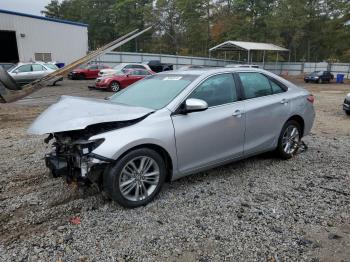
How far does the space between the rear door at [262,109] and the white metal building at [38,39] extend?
89.9ft

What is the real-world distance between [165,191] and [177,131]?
2.80 ft

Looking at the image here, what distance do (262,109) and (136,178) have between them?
2262mm

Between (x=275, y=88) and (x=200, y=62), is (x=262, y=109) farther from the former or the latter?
(x=200, y=62)

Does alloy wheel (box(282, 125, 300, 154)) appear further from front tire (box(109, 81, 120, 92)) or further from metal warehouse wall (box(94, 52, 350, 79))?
metal warehouse wall (box(94, 52, 350, 79))

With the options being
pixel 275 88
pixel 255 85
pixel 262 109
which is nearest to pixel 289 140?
pixel 275 88

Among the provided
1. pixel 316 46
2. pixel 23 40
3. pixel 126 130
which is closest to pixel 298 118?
pixel 126 130

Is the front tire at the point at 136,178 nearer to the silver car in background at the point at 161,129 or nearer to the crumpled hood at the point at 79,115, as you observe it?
the silver car in background at the point at 161,129

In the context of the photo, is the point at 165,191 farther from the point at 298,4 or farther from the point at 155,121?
the point at 298,4

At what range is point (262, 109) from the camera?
4.84m

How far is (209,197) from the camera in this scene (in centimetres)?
404

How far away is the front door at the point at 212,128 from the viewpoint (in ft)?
13.0

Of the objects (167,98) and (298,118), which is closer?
(167,98)

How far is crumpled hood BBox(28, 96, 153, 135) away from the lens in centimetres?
341

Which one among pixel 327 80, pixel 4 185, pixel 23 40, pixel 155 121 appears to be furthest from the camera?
pixel 327 80
